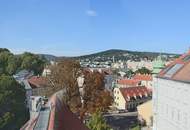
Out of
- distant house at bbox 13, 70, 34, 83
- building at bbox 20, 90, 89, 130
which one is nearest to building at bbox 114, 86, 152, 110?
distant house at bbox 13, 70, 34, 83

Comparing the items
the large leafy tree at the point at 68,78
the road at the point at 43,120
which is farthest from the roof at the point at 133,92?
the road at the point at 43,120

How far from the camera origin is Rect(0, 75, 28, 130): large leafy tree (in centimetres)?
3325

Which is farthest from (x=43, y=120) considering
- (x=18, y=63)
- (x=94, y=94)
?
(x=18, y=63)

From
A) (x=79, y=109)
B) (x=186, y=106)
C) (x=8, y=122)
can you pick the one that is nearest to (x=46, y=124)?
(x=186, y=106)

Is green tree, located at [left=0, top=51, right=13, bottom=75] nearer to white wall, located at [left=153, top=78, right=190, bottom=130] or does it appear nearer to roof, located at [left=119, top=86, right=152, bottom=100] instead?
roof, located at [left=119, top=86, right=152, bottom=100]

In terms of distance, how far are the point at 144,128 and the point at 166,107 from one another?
14.2m

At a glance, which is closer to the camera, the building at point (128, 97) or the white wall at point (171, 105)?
the white wall at point (171, 105)

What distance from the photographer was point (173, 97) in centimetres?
2288

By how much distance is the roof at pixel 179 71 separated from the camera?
21953 mm

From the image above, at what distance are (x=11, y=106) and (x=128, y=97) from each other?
2366 cm

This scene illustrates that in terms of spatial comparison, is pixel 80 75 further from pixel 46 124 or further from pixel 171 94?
pixel 46 124

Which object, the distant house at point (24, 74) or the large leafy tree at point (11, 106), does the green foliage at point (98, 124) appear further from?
the distant house at point (24, 74)

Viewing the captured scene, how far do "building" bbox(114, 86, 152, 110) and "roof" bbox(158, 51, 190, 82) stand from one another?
29.0 meters

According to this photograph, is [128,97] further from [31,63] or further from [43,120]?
[43,120]
